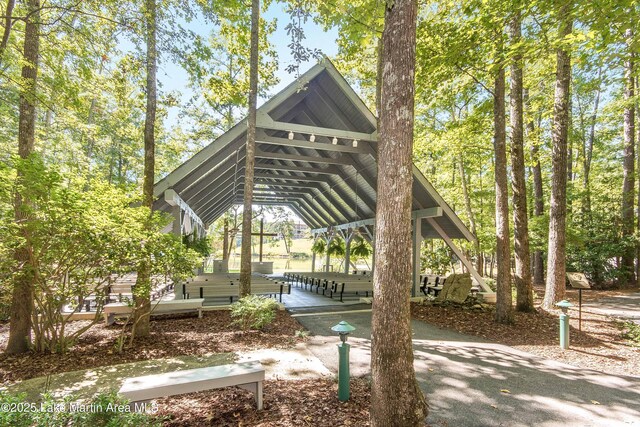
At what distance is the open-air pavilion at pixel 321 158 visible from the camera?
736cm

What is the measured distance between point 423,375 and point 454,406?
828 millimetres

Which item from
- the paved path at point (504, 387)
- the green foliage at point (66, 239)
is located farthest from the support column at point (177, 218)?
the paved path at point (504, 387)

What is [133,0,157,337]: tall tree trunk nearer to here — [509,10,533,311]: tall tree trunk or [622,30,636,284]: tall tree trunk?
[509,10,533,311]: tall tree trunk

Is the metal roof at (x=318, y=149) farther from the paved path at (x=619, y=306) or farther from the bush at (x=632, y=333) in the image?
the bush at (x=632, y=333)

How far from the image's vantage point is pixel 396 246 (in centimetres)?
255

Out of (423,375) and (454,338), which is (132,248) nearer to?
(423,375)

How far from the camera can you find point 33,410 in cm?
194

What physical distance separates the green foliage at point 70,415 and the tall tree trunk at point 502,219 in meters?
7.10

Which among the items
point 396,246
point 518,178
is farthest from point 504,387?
point 518,178

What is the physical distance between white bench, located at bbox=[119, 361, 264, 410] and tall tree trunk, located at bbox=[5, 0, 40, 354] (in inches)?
117

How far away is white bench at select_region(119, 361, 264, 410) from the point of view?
8.59 ft

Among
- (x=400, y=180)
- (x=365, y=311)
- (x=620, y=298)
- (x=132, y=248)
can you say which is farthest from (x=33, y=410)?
(x=620, y=298)

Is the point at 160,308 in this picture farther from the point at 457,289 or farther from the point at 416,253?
the point at 457,289

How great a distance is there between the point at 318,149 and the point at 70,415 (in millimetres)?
9073
